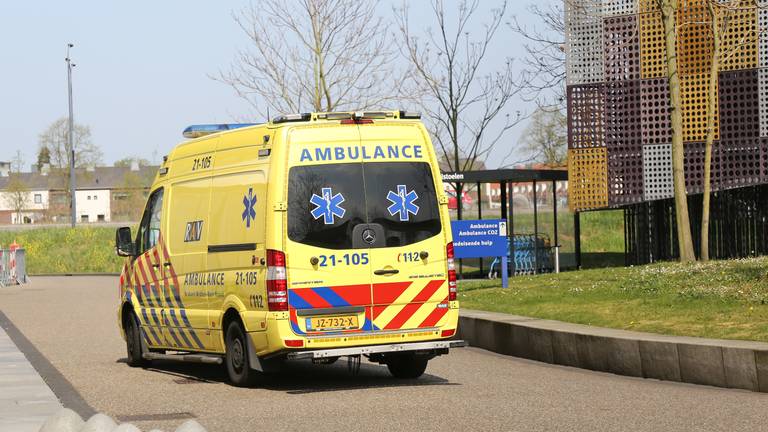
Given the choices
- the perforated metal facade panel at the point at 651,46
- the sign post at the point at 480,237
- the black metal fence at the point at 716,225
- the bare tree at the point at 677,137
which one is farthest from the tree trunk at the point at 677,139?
the perforated metal facade panel at the point at 651,46

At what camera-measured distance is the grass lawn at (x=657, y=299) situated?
1454 cm

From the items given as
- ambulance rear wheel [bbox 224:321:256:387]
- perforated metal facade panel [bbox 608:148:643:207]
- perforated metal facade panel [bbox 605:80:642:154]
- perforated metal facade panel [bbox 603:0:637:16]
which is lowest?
ambulance rear wheel [bbox 224:321:256:387]

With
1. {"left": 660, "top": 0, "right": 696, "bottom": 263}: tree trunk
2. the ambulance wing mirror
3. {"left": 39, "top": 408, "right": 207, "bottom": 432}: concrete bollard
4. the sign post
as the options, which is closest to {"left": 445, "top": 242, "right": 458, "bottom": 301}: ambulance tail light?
the ambulance wing mirror

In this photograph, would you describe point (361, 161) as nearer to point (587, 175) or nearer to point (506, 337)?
point (506, 337)

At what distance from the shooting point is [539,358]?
15312 millimetres

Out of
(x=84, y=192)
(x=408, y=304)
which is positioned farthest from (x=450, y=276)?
(x=84, y=192)

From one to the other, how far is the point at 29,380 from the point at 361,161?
157 inches

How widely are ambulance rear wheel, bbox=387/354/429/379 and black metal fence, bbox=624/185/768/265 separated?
18.0 metres

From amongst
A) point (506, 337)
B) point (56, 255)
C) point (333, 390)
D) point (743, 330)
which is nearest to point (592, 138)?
point (506, 337)

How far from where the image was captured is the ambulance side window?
14922 millimetres

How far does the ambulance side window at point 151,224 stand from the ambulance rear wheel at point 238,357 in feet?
7.46

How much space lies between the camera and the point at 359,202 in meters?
12.5

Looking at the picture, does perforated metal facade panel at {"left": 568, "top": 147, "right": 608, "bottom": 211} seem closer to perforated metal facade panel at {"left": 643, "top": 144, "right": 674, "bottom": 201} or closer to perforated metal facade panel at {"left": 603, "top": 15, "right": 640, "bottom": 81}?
perforated metal facade panel at {"left": 643, "top": 144, "right": 674, "bottom": 201}

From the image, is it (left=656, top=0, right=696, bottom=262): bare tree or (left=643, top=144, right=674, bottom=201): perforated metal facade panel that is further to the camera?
(left=643, top=144, right=674, bottom=201): perforated metal facade panel
